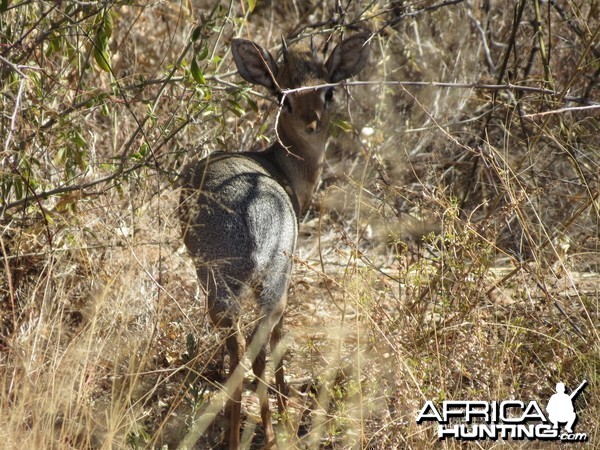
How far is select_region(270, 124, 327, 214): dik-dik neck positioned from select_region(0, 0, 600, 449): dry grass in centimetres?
25

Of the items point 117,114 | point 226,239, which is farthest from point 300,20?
point 226,239

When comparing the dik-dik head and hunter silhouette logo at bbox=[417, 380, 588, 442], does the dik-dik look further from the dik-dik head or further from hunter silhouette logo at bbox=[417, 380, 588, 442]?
hunter silhouette logo at bbox=[417, 380, 588, 442]

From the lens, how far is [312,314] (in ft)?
16.8

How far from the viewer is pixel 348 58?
16.3 feet

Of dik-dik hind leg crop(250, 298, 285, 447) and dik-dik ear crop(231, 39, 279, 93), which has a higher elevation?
dik-dik ear crop(231, 39, 279, 93)

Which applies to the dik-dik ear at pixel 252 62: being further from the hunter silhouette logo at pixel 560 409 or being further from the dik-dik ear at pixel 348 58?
the hunter silhouette logo at pixel 560 409

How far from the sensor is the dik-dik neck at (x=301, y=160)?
16.2ft

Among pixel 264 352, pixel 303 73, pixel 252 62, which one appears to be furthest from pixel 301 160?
pixel 264 352

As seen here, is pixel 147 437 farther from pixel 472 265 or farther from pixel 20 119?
pixel 20 119

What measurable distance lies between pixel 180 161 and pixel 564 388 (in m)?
3.00

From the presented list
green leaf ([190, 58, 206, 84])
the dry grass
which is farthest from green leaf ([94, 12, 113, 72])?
green leaf ([190, 58, 206, 84])

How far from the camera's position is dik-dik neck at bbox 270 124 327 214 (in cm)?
493

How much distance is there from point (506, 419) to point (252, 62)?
2.30 meters

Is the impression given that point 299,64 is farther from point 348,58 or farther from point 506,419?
point 506,419
